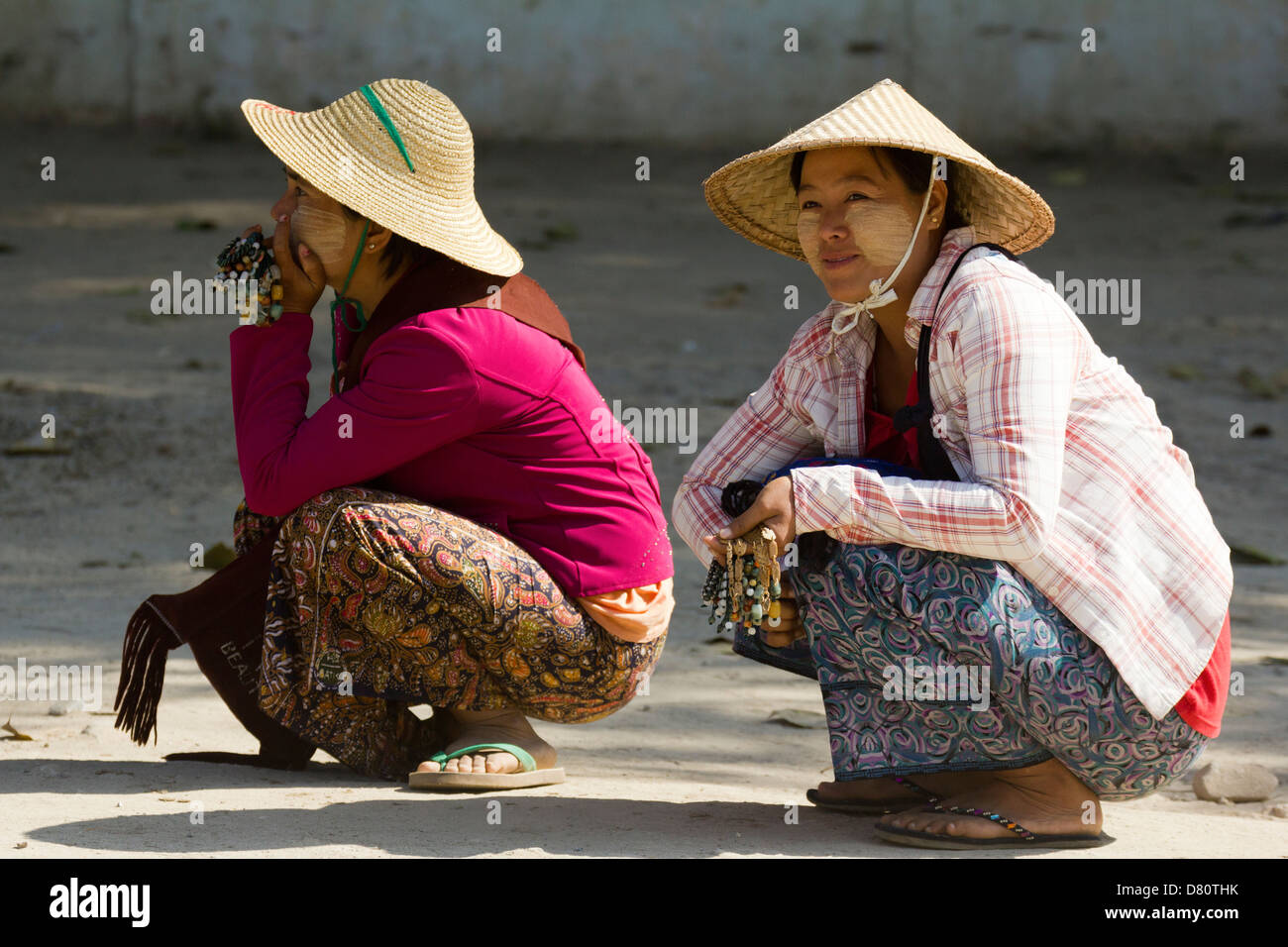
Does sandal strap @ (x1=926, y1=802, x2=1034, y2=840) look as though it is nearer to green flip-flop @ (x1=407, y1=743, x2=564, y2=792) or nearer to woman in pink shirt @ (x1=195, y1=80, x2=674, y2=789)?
woman in pink shirt @ (x1=195, y1=80, x2=674, y2=789)

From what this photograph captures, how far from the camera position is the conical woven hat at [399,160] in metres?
2.98

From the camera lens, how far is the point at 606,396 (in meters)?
6.36

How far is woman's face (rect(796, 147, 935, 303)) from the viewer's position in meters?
2.78

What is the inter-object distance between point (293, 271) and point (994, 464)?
1320mm

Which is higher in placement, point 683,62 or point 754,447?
point 683,62

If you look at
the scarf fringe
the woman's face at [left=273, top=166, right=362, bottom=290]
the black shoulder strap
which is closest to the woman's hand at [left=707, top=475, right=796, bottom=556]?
the black shoulder strap

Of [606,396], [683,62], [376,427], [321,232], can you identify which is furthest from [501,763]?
[683,62]

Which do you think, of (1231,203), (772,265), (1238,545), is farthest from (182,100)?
(1238,545)

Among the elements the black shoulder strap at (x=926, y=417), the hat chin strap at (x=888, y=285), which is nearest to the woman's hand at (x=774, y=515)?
the black shoulder strap at (x=926, y=417)

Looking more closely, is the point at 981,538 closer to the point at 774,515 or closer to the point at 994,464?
the point at 994,464

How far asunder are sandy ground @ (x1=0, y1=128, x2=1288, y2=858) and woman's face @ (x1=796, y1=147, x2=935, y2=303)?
939 mm

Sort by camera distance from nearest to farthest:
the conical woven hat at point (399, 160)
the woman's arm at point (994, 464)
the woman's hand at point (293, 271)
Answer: the woman's arm at point (994, 464), the conical woven hat at point (399, 160), the woman's hand at point (293, 271)

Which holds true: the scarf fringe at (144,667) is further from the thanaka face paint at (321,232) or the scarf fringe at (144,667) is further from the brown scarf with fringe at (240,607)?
the thanaka face paint at (321,232)

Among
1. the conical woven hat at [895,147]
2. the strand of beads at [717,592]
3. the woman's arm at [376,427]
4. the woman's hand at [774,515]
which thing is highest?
the conical woven hat at [895,147]
